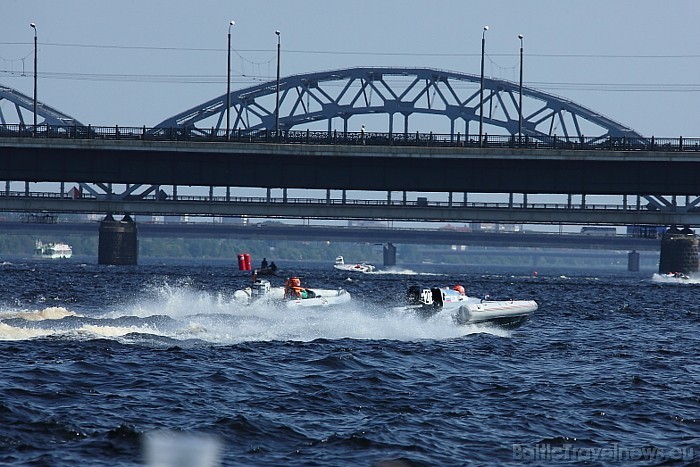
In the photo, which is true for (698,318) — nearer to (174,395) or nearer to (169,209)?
(174,395)

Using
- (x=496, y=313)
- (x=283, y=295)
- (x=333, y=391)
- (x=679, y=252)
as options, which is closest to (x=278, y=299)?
(x=283, y=295)

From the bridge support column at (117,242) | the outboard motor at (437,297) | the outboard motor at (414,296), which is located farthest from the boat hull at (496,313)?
the bridge support column at (117,242)

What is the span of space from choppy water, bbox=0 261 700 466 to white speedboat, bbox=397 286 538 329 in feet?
1.59

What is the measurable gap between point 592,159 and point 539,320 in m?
48.6

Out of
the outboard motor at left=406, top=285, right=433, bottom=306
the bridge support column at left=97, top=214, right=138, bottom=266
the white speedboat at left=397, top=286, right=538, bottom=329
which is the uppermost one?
the outboard motor at left=406, top=285, right=433, bottom=306

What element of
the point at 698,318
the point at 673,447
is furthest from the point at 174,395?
→ the point at 698,318

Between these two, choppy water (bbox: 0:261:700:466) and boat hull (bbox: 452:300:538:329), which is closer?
choppy water (bbox: 0:261:700:466)

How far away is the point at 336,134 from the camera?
101375 millimetres

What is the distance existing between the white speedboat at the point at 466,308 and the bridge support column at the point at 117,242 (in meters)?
89.7

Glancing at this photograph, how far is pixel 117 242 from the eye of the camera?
129m

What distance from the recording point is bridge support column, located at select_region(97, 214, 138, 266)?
421 feet

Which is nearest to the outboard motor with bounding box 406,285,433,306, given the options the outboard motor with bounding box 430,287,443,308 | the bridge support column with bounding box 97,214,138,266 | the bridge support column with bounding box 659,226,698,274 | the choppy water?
the outboard motor with bounding box 430,287,443,308

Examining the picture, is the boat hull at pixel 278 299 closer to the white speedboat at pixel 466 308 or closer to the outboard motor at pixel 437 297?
the white speedboat at pixel 466 308

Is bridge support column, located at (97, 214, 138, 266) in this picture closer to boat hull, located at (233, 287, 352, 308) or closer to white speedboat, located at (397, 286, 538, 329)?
boat hull, located at (233, 287, 352, 308)
